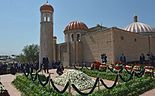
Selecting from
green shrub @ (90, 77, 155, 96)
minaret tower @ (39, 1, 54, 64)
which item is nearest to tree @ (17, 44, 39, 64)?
minaret tower @ (39, 1, 54, 64)

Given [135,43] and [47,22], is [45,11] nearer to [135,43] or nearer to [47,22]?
[47,22]

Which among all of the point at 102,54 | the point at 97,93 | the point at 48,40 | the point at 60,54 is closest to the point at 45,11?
the point at 48,40

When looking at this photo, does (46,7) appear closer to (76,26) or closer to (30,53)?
(76,26)

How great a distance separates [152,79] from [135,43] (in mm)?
18145

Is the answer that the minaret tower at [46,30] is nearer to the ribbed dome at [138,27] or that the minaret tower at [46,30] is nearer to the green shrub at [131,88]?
the ribbed dome at [138,27]

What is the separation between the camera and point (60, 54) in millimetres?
39469

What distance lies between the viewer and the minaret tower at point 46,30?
116 feet

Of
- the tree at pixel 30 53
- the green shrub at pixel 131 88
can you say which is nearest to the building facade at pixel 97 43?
the green shrub at pixel 131 88

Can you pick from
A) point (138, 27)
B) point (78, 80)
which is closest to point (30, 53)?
point (138, 27)

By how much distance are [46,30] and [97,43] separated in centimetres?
790

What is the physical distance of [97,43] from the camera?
32.2 meters

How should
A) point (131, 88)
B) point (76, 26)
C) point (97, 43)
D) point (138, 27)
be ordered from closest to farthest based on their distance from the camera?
point (131, 88)
point (97, 43)
point (76, 26)
point (138, 27)

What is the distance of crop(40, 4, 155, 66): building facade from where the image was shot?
29.4 metres

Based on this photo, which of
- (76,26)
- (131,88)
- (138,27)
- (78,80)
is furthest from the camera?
(138,27)
